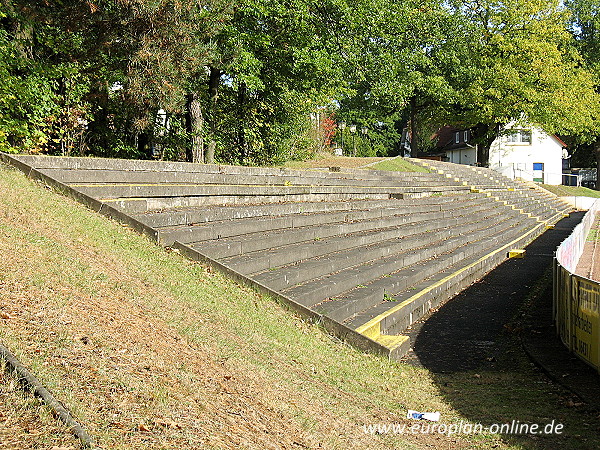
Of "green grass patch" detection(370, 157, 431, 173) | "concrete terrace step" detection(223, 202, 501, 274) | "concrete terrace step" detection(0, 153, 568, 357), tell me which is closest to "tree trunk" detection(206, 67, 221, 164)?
"concrete terrace step" detection(0, 153, 568, 357)

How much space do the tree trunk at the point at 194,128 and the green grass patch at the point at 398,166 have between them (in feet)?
46.5

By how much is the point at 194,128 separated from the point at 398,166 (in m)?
16.5

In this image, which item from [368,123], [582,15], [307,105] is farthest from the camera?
[368,123]

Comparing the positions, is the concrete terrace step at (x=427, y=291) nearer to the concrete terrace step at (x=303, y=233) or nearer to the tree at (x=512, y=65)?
the concrete terrace step at (x=303, y=233)

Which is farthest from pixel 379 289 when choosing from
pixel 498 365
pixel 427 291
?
pixel 498 365

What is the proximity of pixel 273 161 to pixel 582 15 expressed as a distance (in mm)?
54007

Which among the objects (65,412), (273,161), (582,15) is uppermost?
(582,15)

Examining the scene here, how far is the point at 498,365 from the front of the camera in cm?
854

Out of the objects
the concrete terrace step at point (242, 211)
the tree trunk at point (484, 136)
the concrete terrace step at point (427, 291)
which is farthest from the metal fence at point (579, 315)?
the tree trunk at point (484, 136)

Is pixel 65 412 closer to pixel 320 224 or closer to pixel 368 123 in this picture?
pixel 320 224

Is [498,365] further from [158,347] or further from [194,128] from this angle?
[194,128]

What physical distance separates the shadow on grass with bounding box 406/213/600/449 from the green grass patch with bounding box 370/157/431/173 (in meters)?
15.6

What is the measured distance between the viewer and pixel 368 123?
67.5 meters

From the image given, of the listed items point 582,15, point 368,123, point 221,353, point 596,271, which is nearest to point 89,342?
point 221,353
